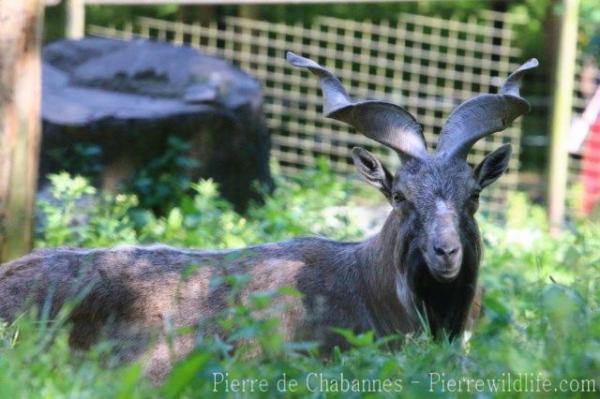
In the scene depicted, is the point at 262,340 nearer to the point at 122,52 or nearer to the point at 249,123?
the point at 249,123

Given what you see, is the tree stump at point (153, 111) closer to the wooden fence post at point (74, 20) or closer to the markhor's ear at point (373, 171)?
the wooden fence post at point (74, 20)

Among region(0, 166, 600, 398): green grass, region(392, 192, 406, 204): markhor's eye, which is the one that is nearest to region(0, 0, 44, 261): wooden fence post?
region(0, 166, 600, 398): green grass

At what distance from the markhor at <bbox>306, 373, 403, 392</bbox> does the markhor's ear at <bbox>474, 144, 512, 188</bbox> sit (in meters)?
2.51

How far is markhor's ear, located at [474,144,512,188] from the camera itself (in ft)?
22.7

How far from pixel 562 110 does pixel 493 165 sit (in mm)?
7595

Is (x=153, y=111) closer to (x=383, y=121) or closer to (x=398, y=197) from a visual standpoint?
(x=383, y=121)

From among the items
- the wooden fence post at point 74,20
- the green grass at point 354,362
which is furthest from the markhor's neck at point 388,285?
the wooden fence post at point 74,20

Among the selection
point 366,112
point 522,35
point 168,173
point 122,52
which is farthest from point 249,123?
point 522,35

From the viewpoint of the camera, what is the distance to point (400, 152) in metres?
6.91

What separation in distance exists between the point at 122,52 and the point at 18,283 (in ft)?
19.7

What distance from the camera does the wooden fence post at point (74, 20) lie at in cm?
1348

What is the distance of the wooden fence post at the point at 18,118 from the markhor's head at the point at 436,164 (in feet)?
5.19

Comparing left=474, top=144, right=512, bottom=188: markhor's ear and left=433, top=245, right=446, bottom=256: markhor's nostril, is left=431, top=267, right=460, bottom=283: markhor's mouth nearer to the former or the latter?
left=433, top=245, right=446, bottom=256: markhor's nostril

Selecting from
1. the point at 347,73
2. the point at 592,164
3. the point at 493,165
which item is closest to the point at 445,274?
the point at 493,165
